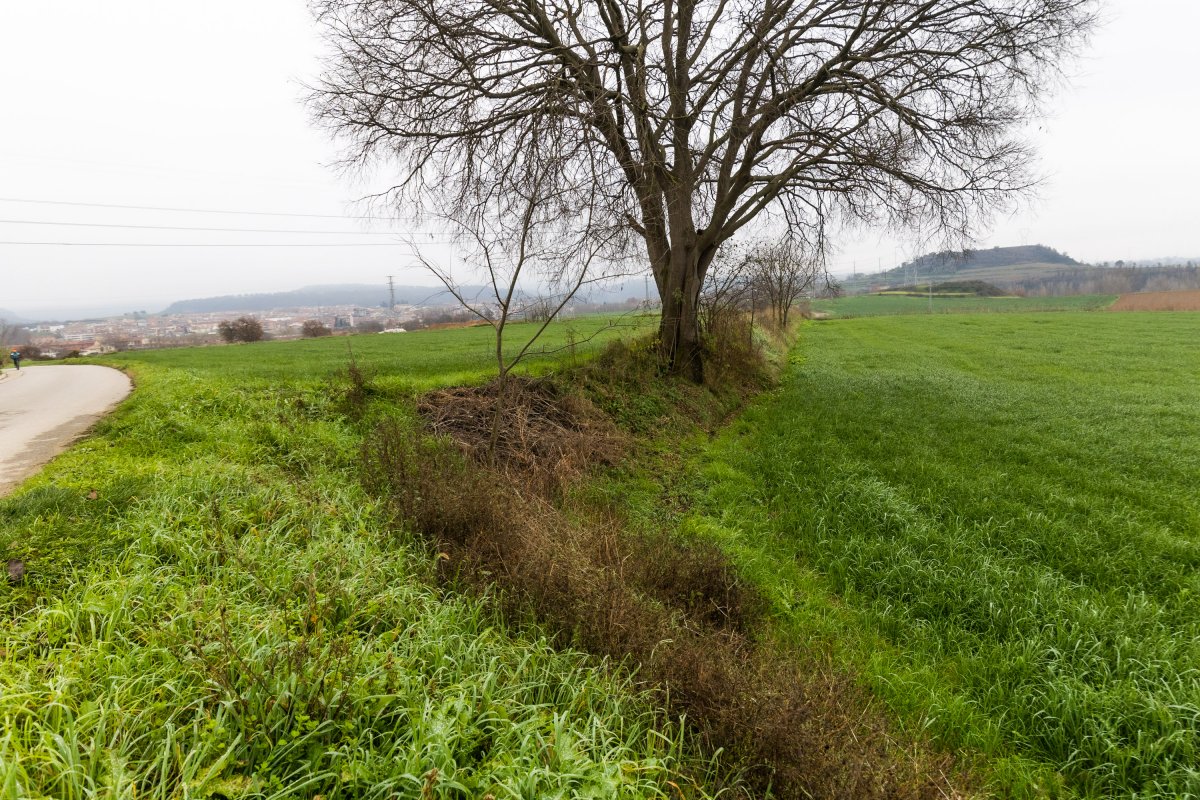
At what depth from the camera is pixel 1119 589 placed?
4242mm

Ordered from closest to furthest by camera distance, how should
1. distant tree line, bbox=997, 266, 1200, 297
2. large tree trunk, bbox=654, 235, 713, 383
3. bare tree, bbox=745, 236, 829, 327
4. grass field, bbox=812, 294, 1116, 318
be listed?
large tree trunk, bbox=654, 235, 713, 383, bare tree, bbox=745, 236, 829, 327, grass field, bbox=812, 294, 1116, 318, distant tree line, bbox=997, 266, 1200, 297

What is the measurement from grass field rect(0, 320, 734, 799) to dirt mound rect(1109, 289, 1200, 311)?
60.0 m

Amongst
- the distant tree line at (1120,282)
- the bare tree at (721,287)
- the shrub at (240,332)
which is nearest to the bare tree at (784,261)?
the bare tree at (721,287)

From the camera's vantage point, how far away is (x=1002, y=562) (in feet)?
15.4

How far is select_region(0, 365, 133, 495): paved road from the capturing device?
5176mm

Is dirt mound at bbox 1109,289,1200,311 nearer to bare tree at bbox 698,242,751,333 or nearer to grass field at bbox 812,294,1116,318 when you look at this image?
grass field at bbox 812,294,1116,318

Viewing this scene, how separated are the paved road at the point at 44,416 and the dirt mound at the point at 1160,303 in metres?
63.1

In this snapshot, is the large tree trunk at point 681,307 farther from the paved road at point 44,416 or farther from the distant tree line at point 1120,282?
the distant tree line at point 1120,282

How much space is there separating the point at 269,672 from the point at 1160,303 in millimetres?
69421

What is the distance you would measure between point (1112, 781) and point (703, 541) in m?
3.09

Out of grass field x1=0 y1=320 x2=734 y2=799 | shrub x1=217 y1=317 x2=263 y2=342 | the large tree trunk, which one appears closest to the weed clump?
grass field x1=0 y1=320 x2=734 y2=799

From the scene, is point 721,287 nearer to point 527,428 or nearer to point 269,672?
point 527,428

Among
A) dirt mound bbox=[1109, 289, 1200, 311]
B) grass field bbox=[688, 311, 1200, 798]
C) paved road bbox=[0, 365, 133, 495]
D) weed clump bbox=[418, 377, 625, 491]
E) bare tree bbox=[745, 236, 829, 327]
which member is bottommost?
grass field bbox=[688, 311, 1200, 798]

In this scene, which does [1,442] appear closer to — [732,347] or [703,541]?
[703,541]
